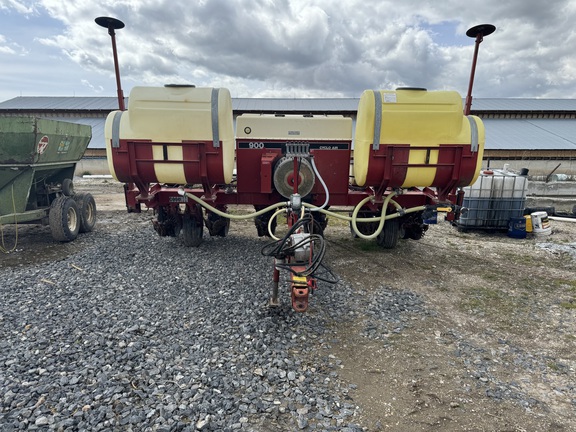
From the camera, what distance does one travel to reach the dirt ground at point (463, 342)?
3.06 m

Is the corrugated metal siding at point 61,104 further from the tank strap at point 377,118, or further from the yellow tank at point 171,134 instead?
the tank strap at point 377,118

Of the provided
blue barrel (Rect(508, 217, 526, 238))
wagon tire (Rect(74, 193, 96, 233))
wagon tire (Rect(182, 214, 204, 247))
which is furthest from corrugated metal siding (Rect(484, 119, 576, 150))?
wagon tire (Rect(74, 193, 96, 233))

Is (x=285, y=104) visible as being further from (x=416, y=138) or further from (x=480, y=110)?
(x=416, y=138)

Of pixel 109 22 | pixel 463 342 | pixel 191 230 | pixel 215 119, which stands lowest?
pixel 463 342

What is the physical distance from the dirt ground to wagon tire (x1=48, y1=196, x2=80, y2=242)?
37 centimetres

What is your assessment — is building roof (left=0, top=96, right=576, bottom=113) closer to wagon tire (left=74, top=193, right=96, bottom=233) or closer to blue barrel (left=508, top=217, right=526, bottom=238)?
wagon tire (left=74, top=193, right=96, bottom=233)

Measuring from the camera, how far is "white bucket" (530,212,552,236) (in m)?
9.48

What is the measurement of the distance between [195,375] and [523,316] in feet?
14.4

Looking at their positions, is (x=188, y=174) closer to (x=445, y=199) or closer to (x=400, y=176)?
(x=400, y=176)

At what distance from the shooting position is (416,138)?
5.80m

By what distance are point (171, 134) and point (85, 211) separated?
4074 mm

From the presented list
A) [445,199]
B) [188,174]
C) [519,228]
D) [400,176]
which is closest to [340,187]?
[400,176]

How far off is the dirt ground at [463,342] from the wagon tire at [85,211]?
3.76 ft

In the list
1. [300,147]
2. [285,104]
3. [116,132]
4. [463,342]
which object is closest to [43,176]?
[116,132]
